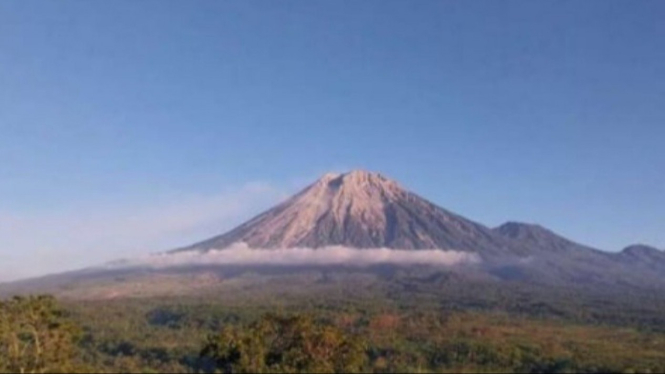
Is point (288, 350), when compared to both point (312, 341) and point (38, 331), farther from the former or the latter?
point (38, 331)

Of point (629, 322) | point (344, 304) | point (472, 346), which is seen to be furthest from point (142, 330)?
point (629, 322)

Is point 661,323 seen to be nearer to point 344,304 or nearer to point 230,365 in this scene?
point 344,304

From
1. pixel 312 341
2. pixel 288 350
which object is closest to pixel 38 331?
pixel 288 350

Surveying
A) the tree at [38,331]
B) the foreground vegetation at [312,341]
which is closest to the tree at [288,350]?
the foreground vegetation at [312,341]

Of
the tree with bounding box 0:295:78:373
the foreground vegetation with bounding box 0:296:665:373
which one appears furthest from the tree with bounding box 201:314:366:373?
the tree with bounding box 0:295:78:373

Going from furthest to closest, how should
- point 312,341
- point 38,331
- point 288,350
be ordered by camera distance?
point 288,350 < point 312,341 < point 38,331

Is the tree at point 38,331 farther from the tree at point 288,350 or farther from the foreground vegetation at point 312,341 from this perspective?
the tree at point 288,350

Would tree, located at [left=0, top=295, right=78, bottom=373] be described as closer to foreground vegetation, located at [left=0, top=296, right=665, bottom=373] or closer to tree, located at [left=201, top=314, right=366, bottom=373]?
foreground vegetation, located at [left=0, top=296, right=665, bottom=373]
